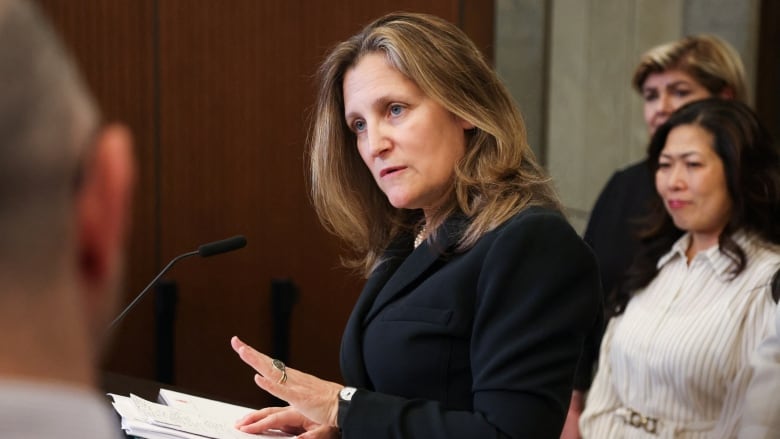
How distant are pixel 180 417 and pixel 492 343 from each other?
0.56 m

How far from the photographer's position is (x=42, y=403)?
557 millimetres

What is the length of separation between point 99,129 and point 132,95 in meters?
3.73

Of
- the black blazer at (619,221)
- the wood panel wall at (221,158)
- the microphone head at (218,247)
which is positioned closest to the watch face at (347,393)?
Answer: the microphone head at (218,247)

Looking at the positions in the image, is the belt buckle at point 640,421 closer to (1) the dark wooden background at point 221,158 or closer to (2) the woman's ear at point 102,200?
(1) the dark wooden background at point 221,158

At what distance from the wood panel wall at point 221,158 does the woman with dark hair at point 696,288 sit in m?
1.52

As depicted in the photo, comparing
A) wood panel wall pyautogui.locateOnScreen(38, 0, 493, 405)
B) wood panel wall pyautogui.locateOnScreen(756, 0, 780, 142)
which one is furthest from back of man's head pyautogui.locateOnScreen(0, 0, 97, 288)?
wood panel wall pyautogui.locateOnScreen(756, 0, 780, 142)

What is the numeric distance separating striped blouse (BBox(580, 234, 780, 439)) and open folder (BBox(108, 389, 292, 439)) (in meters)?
1.35

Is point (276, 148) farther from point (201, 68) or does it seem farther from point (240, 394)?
point (240, 394)

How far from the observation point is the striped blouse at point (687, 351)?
287 cm

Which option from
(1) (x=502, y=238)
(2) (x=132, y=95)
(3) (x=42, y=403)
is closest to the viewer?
(3) (x=42, y=403)

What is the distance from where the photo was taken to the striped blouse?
287cm

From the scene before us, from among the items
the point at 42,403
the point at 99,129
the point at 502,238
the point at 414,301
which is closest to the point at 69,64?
the point at 99,129

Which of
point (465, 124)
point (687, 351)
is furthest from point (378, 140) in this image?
point (687, 351)

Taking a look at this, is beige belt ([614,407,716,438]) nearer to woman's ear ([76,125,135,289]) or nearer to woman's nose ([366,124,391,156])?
woman's nose ([366,124,391,156])
